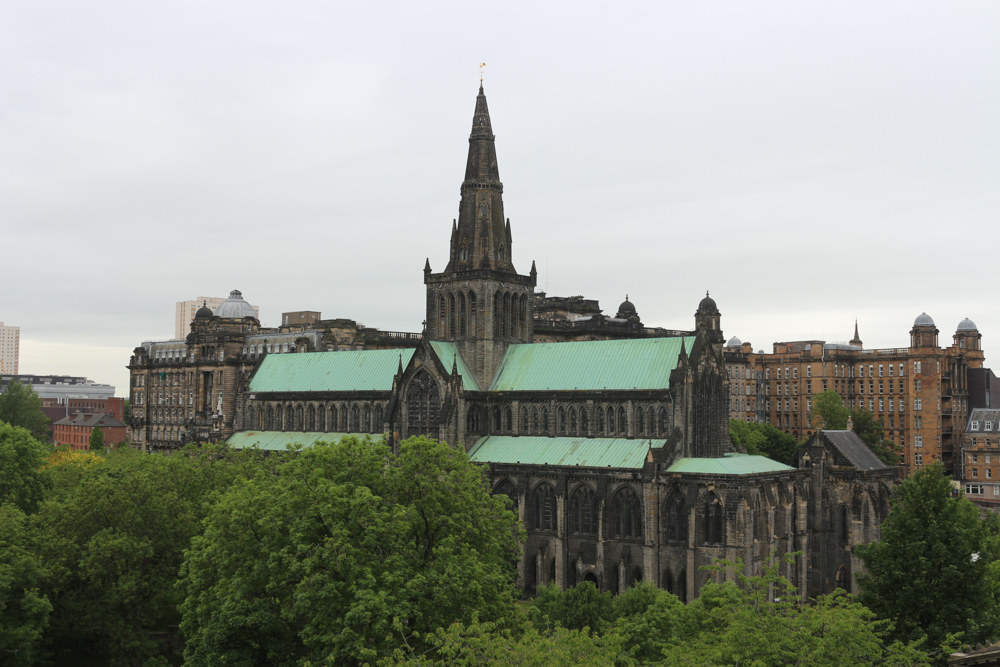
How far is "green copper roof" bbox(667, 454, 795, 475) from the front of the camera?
73.8m

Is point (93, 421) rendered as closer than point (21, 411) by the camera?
No

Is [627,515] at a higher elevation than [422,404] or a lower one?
lower

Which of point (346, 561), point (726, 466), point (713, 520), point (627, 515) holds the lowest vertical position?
point (627, 515)

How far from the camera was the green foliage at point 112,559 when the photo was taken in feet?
190

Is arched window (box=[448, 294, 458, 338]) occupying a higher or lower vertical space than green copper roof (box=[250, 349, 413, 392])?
higher

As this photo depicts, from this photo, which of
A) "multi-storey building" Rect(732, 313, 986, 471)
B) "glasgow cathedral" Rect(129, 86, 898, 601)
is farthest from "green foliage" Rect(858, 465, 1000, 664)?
"multi-storey building" Rect(732, 313, 986, 471)

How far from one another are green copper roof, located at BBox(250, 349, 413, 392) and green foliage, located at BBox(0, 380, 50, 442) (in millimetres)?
72788

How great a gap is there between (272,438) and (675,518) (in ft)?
153

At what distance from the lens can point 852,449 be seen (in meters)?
86.6

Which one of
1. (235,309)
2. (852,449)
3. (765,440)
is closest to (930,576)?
(852,449)

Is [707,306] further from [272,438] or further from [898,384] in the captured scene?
[272,438]

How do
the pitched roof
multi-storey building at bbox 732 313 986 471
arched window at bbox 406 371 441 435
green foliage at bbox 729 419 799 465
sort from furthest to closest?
1. the pitched roof
2. multi-storey building at bbox 732 313 986 471
3. green foliage at bbox 729 419 799 465
4. arched window at bbox 406 371 441 435

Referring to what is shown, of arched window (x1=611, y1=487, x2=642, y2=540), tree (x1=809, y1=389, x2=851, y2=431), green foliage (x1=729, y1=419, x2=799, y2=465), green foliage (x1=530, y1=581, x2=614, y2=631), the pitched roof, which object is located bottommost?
green foliage (x1=530, y1=581, x2=614, y2=631)

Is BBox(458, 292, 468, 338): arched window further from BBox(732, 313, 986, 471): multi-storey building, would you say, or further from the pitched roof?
the pitched roof
